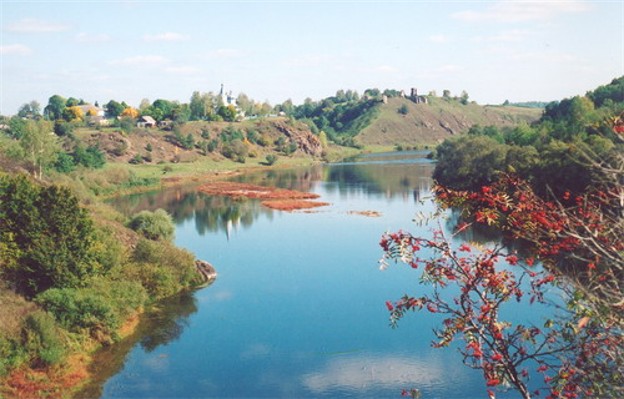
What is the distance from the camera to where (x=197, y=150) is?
141 meters

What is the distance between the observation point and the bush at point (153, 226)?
1895 inches

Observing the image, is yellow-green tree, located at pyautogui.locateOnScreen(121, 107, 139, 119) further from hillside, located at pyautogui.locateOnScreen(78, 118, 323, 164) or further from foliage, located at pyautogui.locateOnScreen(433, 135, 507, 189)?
foliage, located at pyautogui.locateOnScreen(433, 135, 507, 189)

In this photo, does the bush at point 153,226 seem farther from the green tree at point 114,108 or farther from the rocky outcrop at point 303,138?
the green tree at point 114,108

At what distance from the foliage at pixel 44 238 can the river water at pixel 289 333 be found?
5.26 metres

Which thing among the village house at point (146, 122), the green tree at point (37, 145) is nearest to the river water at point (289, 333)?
the green tree at point (37, 145)

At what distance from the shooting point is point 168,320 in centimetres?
3378

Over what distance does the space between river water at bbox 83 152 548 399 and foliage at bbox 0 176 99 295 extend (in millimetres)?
5257

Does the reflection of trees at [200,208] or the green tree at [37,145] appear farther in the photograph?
the green tree at [37,145]

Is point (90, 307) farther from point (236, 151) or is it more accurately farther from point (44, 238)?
point (236, 151)

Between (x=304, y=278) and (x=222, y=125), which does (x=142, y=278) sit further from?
(x=222, y=125)

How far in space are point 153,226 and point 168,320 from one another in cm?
1632

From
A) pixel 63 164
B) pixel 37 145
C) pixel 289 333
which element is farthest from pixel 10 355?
pixel 63 164

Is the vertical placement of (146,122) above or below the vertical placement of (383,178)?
above

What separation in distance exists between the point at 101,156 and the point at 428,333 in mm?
90077
